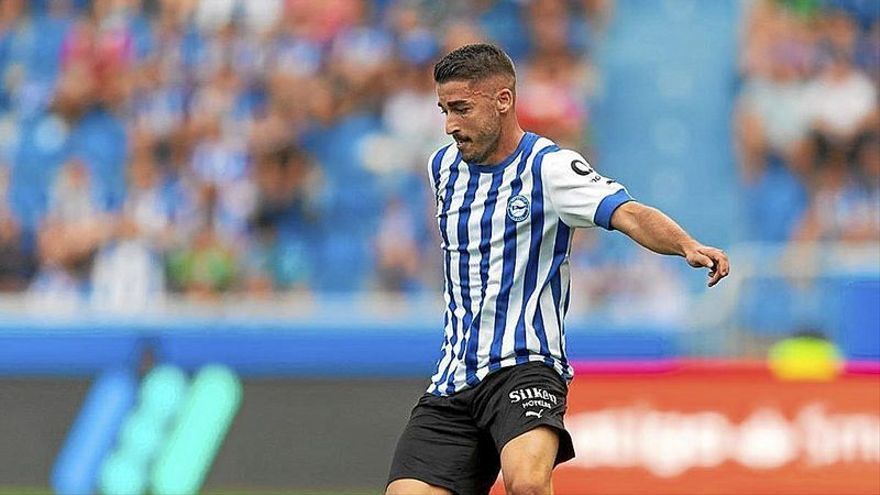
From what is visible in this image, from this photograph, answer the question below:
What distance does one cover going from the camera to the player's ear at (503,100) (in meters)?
5.67

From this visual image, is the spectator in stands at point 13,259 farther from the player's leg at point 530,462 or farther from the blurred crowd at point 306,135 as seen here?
the player's leg at point 530,462

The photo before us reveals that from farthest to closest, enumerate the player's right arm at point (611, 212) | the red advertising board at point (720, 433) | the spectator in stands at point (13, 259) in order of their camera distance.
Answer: the spectator in stands at point (13, 259) → the red advertising board at point (720, 433) → the player's right arm at point (611, 212)

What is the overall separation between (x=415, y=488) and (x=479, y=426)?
30 centimetres

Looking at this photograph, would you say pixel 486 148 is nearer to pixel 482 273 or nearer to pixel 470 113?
Result: pixel 470 113

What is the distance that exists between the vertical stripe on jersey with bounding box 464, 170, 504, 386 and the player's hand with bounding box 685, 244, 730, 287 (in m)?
→ 0.80

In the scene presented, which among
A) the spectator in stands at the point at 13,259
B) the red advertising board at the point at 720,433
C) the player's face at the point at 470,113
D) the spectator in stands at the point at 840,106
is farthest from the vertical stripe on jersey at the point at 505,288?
the spectator in stands at the point at 13,259

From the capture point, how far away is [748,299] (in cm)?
1148

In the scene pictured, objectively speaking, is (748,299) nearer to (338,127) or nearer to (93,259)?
(338,127)

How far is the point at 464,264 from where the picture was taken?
18.9ft

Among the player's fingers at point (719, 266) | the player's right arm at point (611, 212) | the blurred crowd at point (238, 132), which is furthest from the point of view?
Result: the blurred crowd at point (238, 132)

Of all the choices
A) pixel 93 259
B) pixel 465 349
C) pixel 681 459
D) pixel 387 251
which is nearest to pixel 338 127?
pixel 387 251

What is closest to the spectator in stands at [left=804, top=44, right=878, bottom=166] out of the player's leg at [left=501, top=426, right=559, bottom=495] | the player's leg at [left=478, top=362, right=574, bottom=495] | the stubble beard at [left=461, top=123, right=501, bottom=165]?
the stubble beard at [left=461, top=123, right=501, bottom=165]

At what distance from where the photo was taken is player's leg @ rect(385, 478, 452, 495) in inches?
219

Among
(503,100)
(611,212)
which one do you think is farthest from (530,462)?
(503,100)
